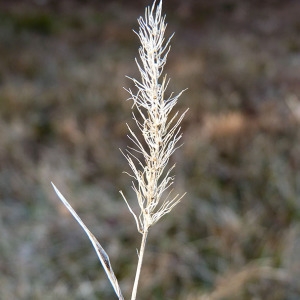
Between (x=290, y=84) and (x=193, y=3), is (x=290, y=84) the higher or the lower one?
the lower one

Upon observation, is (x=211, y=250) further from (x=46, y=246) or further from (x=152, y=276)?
(x=46, y=246)

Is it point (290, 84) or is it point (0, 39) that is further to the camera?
point (0, 39)

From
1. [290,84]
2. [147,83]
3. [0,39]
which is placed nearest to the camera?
[147,83]

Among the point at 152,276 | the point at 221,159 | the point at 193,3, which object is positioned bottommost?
the point at 152,276

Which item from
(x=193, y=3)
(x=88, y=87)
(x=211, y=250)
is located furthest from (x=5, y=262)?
(x=193, y=3)

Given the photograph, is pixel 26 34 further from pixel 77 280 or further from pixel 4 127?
pixel 77 280

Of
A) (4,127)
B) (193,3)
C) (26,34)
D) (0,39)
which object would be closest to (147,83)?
(4,127)

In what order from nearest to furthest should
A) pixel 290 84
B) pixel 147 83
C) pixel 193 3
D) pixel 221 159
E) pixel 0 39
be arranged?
pixel 147 83
pixel 221 159
pixel 290 84
pixel 0 39
pixel 193 3
